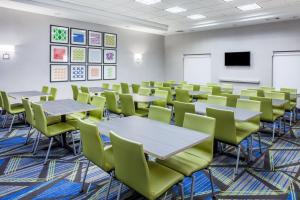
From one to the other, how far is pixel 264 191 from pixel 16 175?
123 inches

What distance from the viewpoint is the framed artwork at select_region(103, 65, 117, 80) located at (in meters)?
8.97

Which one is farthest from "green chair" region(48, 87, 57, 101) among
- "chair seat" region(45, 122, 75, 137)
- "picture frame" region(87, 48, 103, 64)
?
"picture frame" region(87, 48, 103, 64)

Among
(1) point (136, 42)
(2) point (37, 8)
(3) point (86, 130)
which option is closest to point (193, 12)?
(1) point (136, 42)

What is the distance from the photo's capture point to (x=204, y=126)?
2.60 metres

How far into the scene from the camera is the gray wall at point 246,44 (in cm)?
784

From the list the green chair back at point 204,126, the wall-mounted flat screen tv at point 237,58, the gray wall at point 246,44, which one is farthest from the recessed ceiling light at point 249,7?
the green chair back at point 204,126

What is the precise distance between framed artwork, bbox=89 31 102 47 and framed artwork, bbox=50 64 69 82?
132 centimetres

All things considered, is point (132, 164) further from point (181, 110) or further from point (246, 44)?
point (246, 44)

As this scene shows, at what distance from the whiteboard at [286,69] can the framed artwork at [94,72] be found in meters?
6.25

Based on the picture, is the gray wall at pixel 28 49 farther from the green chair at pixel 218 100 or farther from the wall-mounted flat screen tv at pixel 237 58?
the green chair at pixel 218 100

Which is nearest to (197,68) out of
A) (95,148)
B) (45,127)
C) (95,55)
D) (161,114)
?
(95,55)

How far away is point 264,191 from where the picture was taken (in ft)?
9.05

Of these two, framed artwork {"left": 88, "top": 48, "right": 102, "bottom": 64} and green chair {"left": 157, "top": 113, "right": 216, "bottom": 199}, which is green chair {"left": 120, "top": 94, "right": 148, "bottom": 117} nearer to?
green chair {"left": 157, "top": 113, "right": 216, "bottom": 199}

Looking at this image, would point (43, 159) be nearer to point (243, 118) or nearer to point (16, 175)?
point (16, 175)
